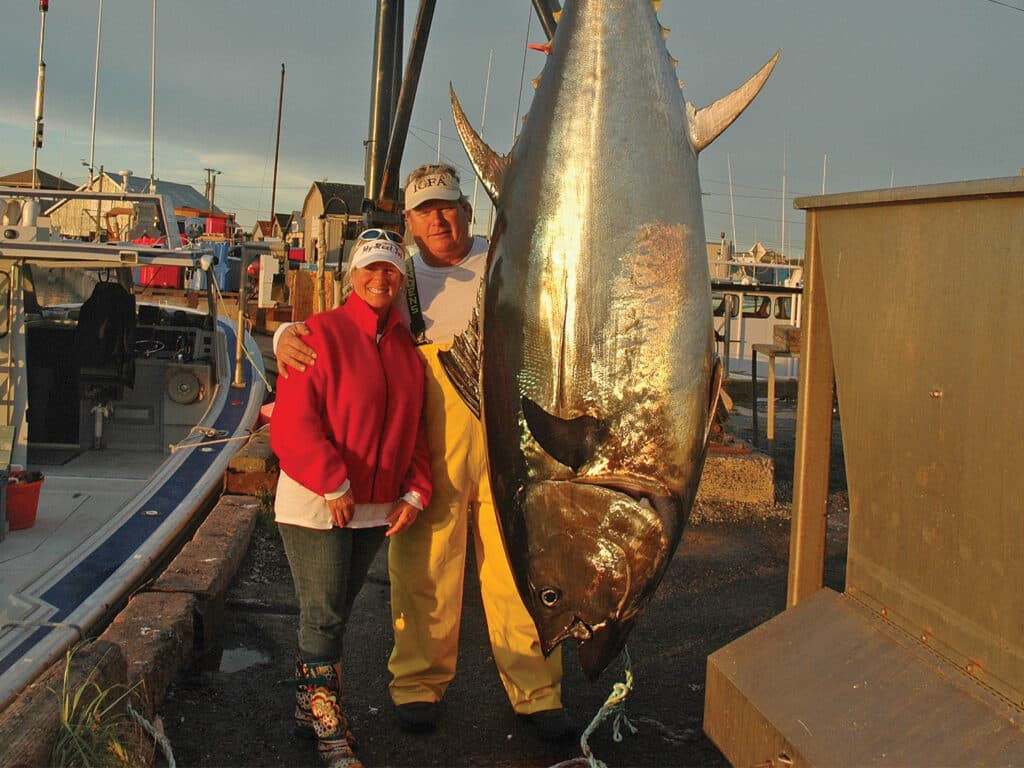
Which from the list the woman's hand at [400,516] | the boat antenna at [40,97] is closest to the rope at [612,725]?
the woman's hand at [400,516]

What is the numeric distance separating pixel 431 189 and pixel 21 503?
3.50 metres

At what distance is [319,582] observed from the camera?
2592 mm

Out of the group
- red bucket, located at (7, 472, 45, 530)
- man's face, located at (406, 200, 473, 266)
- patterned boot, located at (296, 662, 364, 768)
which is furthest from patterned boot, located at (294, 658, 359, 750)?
red bucket, located at (7, 472, 45, 530)

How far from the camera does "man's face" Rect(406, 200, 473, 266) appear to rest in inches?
109

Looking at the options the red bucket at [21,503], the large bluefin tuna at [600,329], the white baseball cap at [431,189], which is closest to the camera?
the large bluefin tuna at [600,329]

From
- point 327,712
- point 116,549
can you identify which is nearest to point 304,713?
point 327,712

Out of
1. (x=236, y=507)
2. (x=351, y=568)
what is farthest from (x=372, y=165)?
(x=351, y=568)

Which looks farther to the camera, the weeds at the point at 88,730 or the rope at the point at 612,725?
the rope at the point at 612,725

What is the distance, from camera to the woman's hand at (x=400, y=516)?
2633 mm

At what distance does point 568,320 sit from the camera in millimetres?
1874

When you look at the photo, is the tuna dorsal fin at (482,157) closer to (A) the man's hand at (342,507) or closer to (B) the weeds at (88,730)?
(A) the man's hand at (342,507)

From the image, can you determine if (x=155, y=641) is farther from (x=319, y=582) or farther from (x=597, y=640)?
(x=597, y=640)

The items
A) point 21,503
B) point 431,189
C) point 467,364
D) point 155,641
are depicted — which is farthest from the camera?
point 21,503

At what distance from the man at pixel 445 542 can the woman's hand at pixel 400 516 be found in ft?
0.51
